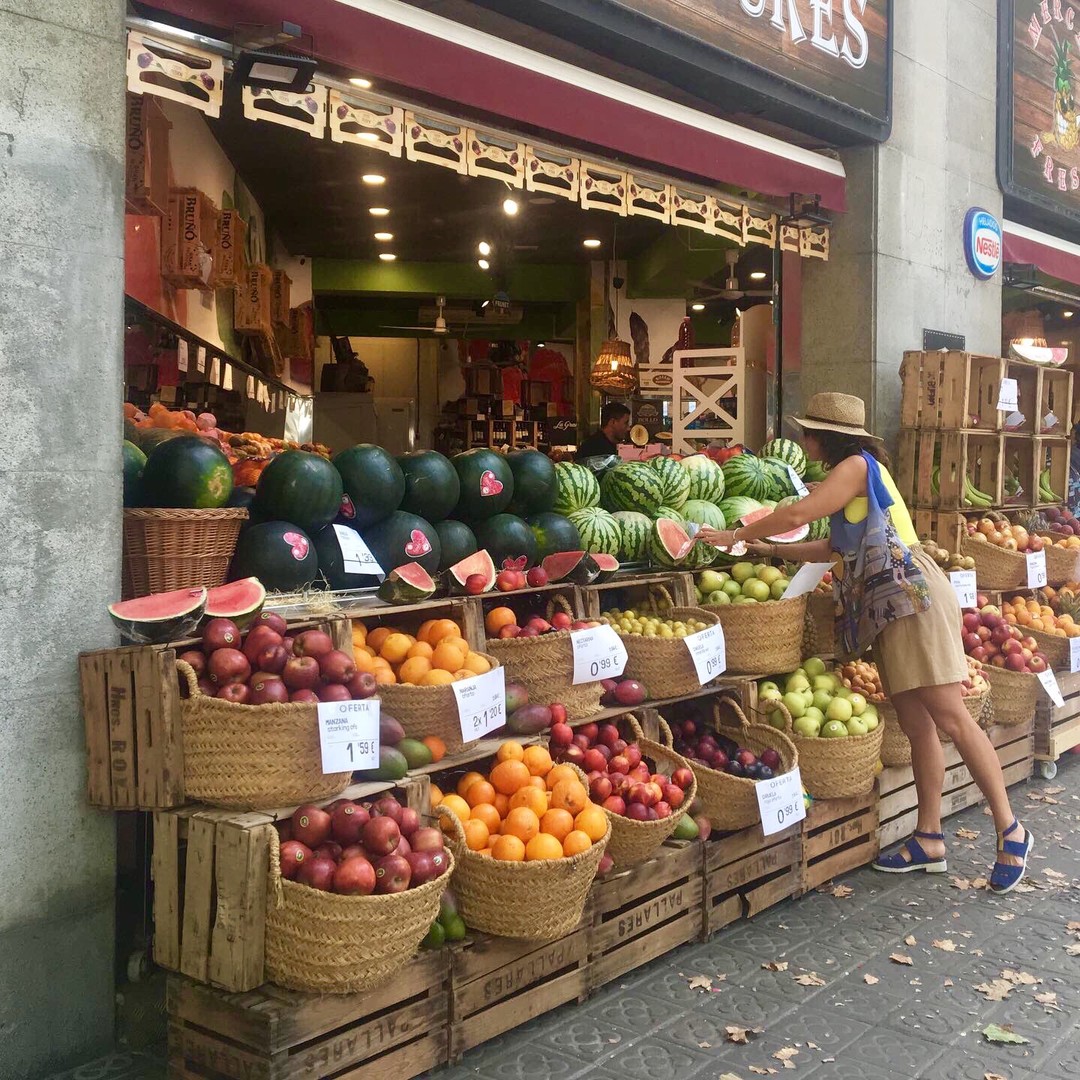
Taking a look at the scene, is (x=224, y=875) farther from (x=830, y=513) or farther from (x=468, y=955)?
(x=830, y=513)

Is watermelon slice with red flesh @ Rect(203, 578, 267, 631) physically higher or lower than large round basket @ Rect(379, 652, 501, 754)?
higher

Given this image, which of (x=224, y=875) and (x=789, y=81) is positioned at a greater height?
(x=789, y=81)

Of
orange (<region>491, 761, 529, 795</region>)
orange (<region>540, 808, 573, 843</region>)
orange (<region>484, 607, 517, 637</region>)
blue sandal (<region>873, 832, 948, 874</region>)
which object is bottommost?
blue sandal (<region>873, 832, 948, 874</region>)

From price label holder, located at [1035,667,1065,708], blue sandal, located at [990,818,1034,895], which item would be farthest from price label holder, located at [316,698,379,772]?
price label holder, located at [1035,667,1065,708]

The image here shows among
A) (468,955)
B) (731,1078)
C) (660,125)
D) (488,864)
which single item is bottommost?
(731,1078)

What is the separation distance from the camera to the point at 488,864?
335 centimetres

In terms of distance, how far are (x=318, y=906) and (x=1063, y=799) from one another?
486cm

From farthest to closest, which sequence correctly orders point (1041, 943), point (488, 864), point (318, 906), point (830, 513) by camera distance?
point (830, 513) → point (1041, 943) → point (488, 864) → point (318, 906)

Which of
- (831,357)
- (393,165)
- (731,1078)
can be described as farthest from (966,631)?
(393,165)

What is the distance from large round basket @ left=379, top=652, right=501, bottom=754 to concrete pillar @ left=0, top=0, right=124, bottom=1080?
0.88 m

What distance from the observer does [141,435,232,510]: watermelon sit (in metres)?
3.61

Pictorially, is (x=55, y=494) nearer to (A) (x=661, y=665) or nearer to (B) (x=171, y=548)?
(B) (x=171, y=548)

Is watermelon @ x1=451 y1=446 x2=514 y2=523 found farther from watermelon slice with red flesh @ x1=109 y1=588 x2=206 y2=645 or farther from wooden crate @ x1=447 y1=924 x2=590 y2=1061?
wooden crate @ x1=447 y1=924 x2=590 y2=1061

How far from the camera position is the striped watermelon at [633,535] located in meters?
5.18
